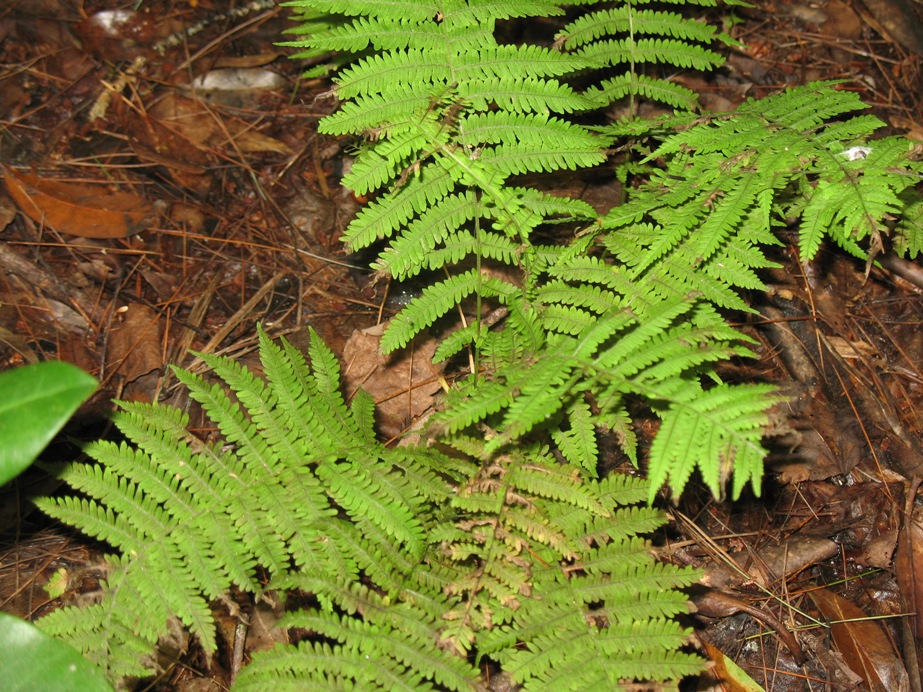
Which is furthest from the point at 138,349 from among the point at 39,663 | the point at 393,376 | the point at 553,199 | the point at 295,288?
the point at 553,199

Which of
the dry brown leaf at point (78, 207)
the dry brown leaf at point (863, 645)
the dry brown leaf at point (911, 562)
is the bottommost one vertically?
the dry brown leaf at point (863, 645)

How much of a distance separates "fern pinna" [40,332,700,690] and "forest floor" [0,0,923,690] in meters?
0.60

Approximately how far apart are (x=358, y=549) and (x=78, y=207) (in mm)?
2626

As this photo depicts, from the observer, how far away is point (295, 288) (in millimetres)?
3857

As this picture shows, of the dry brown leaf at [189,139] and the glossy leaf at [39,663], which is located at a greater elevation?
the dry brown leaf at [189,139]

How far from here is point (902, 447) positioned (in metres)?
3.56

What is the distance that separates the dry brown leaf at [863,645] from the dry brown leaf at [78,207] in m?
4.02

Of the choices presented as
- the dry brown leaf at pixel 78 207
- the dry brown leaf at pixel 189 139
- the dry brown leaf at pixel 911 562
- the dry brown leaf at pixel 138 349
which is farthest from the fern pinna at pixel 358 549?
the dry brown leaf at pixel 189 139

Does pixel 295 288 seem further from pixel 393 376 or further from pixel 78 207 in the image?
pixel 78 207

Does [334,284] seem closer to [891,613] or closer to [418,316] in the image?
[418,316]

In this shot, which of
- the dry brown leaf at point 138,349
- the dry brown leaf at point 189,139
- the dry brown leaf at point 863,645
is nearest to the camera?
the dry brown leaf at point 863,645

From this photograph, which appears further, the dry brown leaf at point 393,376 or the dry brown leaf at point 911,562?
the dry brown leaf at point 393,376

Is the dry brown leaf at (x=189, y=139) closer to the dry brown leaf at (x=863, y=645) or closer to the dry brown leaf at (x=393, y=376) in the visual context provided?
the dry brown leaf at (x=393, y=376)

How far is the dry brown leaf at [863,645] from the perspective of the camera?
10.1 feet
